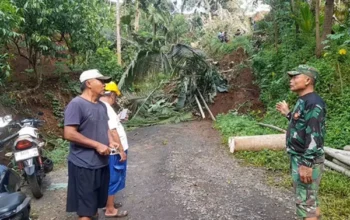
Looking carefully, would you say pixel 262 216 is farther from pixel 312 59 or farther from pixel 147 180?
pixel 312 59

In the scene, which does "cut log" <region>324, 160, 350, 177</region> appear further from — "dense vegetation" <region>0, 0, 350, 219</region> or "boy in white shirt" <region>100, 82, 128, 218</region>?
"boy in white shirt" <region>100, 82, 128, 218</region>

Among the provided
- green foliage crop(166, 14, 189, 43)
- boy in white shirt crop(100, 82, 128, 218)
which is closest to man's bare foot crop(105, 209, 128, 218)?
boy in white shirt crop(100, 82, 128, 218)

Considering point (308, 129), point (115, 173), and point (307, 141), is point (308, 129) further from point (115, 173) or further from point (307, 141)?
point (115, 173)

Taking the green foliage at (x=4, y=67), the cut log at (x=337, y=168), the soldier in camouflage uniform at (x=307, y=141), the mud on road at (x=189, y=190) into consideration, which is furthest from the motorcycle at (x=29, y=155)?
the cut log at (x=337, y=168)

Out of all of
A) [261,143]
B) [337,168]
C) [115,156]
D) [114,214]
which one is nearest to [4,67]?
[115,156]

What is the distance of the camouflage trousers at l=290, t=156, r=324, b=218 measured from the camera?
2.71 metres

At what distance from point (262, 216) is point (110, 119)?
2.06 metres

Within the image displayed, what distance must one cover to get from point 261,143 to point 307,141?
327 centimetres

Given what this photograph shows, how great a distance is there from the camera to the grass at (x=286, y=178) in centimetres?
357

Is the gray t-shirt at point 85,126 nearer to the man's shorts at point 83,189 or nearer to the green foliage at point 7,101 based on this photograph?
the man's shorts at point 83,189

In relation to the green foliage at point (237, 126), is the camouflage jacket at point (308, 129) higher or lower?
higher

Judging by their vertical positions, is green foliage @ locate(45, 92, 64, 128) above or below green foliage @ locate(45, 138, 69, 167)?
above

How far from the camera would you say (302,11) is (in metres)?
8.34

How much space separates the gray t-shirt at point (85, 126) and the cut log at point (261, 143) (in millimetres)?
3674
